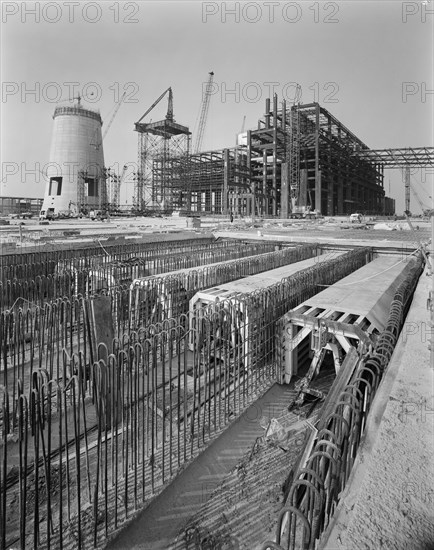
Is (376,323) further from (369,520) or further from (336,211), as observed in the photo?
(336,211)

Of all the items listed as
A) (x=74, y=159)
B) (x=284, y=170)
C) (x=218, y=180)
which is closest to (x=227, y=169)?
(x=284, y=170)

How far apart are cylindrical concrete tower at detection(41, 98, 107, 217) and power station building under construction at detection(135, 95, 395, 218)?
42.7ft

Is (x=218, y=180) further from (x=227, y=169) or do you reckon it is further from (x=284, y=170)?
(x=284, y=170)

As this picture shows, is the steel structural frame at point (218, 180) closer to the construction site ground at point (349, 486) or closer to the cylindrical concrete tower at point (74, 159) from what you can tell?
the cylindrical concrete tower at point (74, 159)

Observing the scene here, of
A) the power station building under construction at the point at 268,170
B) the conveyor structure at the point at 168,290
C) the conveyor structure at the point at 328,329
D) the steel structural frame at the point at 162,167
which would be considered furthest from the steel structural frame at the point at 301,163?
the conveyor structure at the point at 328,329

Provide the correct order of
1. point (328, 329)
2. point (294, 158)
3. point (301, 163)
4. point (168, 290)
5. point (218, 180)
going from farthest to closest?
point (218, 180) < point (301, 163) < point (294, 158) < point (168, 290) < point (328, 329)

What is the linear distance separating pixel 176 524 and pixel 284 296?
515cm

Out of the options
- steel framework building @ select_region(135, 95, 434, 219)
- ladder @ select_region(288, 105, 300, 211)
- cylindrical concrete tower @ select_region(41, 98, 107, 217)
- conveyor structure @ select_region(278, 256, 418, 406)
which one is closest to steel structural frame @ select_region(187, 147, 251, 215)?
steel framework building @ select_region(135, 95, 434, 219)

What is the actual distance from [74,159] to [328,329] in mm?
56945

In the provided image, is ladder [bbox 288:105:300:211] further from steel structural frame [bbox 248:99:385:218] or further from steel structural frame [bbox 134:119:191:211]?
steel structural frame [bbox 134:119:191:211]

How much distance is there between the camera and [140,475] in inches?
164

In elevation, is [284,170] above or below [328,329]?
above

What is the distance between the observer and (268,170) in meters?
61.1

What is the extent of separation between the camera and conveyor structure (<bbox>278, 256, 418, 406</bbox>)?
5.88m
